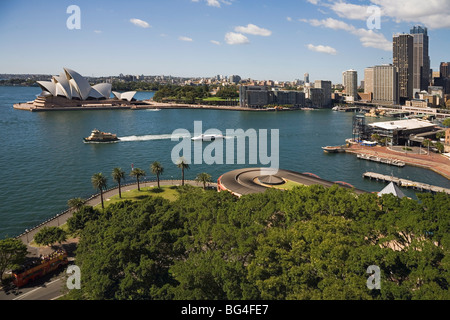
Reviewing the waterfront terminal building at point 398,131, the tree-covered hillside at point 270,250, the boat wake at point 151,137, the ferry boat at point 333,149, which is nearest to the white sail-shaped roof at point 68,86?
the boat wake at point 151,137

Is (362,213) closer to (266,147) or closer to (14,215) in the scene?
(14,215)

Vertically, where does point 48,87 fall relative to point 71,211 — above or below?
above

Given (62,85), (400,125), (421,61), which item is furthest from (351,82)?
(62,85)

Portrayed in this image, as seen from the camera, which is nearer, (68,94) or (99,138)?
(99,138)

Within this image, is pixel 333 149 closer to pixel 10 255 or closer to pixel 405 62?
pixel 10 255
